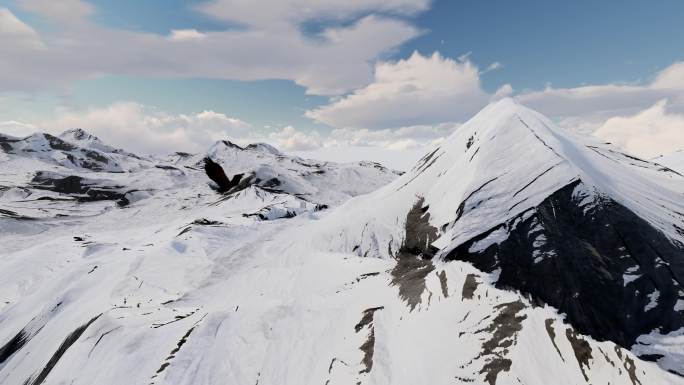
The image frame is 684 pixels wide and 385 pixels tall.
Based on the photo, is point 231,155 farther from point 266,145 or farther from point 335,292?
point 335,292

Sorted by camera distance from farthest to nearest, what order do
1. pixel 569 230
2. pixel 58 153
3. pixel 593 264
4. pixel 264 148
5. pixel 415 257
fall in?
pixel 264 148
pixel 58 153
pixel 415 257
pixel 569 230
pixel 593 264

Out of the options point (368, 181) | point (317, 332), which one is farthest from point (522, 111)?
point (368, 181)

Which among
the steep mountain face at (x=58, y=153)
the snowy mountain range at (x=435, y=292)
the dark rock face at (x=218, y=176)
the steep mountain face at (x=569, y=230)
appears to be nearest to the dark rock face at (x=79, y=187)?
the dark rock face at (x=218, y=176)

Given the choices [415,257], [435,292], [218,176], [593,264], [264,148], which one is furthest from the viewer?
[264,148]

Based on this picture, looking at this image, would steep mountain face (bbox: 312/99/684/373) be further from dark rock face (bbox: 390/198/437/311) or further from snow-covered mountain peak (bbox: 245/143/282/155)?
snow-covered mountain peak (bbox: 245/143/282/155)

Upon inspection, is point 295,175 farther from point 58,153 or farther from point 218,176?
point 58,153

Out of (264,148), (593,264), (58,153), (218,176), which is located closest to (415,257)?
(593,264)

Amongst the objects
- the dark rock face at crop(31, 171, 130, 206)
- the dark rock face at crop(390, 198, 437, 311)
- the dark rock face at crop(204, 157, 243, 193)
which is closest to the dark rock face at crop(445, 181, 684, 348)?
the dark rock face at crop(390, 198, 437, 311)

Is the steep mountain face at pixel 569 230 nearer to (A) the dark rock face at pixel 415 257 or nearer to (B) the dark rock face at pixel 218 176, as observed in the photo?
(A) the dark rock face at pixel 415 257
